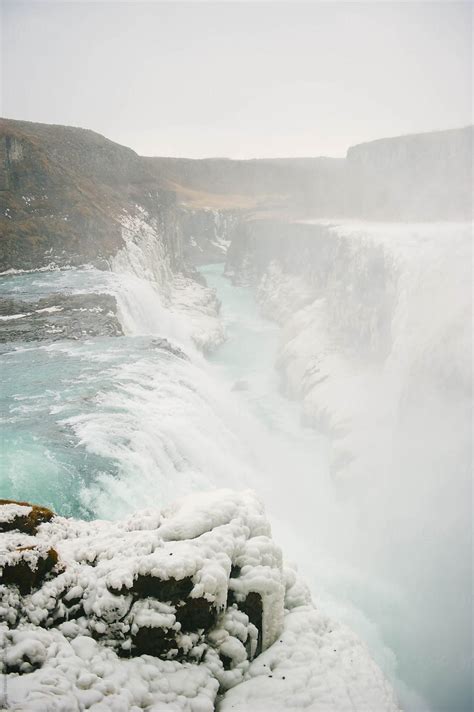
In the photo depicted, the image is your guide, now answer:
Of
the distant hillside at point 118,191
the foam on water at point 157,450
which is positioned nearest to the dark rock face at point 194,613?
the foam on water at point 157,450

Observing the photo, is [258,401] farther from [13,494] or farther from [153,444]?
[13,494]

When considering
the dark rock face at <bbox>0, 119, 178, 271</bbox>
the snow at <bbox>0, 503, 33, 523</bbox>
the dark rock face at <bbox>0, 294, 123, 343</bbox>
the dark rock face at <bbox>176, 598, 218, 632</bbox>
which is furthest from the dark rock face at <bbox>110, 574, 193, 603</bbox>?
the dark rock face at <bbox>0, 119, 178, 271</bbox>

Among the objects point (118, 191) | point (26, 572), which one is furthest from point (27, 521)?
point (118, 191)

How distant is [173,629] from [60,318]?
20640mm

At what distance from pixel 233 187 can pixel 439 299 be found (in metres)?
115

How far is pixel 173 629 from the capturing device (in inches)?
217

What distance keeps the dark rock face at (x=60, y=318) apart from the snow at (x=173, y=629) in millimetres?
16525

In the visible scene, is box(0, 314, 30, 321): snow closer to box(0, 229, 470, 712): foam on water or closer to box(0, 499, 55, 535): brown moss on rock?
box(0, 229, 470, 712): foam on water

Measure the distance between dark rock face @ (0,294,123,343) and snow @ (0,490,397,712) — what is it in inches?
651

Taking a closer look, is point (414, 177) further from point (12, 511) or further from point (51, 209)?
point (12, 511)

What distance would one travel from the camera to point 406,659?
12.9m

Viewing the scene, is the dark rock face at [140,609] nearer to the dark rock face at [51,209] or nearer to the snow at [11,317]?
the snow at [11,317]

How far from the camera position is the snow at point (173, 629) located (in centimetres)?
477

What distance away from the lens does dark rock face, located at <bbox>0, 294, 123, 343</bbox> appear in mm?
21734
